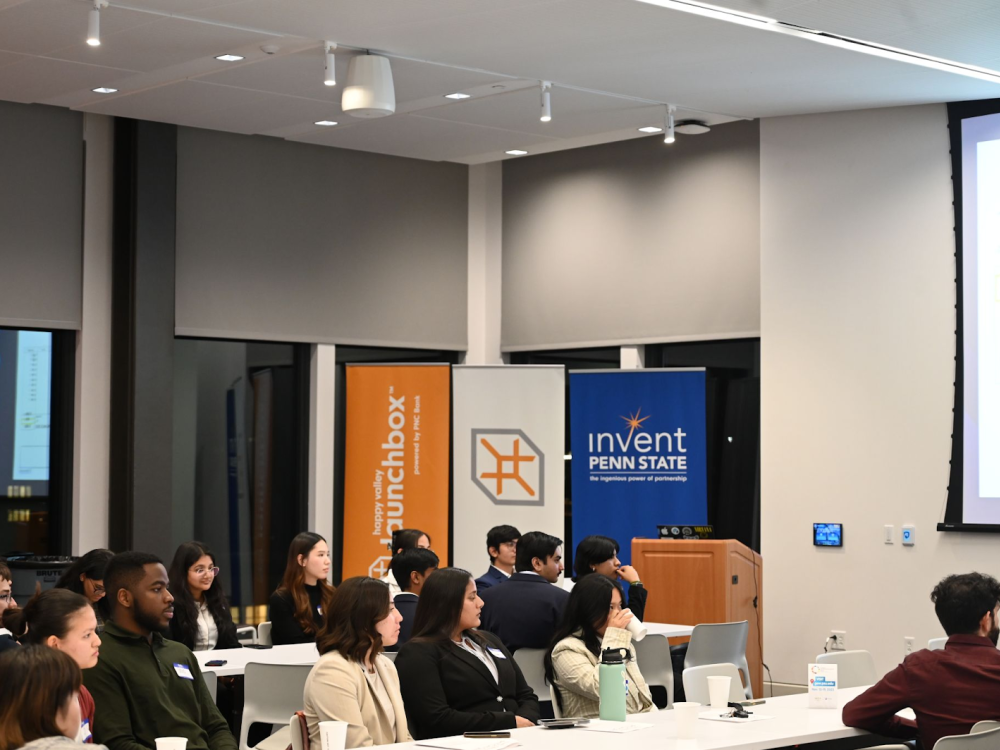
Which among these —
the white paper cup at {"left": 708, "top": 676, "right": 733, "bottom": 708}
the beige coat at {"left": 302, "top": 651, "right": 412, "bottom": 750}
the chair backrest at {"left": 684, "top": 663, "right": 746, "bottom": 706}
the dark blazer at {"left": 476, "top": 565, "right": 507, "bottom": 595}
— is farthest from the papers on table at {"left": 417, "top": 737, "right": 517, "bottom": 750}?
the dark blazer at {"left": 476, "top": 565, "right": 507, "bottom": 595}

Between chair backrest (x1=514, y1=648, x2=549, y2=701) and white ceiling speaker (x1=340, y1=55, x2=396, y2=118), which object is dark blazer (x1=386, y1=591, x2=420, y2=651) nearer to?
chair backrest (x1=514, y1=648, x2=549, y2=701)

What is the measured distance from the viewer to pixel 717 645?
22.1 ft

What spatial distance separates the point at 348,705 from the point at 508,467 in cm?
565

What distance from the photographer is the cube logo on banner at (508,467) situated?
31.9ft

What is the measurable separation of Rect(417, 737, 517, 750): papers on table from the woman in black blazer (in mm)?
396

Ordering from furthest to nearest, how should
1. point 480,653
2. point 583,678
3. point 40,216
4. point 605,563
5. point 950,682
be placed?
point 40,216 < point 605,563 < point 583,678 < point 480,653 < point 950,682

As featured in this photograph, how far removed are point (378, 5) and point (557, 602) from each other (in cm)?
310

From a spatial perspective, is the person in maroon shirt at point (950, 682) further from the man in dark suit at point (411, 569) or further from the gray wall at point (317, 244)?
the gray wall at point (317, 244)

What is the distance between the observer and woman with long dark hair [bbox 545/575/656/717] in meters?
5.12

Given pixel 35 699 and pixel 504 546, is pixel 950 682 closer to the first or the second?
pixel 35 699

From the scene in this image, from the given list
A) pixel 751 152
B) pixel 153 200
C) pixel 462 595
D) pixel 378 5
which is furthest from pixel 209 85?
pixel 462 595

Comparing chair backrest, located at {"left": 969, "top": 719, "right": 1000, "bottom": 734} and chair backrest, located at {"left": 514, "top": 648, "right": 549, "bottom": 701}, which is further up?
chair backrest, located at {"left": 969, "top": 719, "right": 1000, "bottom": 734}

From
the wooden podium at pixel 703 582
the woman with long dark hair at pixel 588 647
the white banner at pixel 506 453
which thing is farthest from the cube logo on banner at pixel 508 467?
the woman with long dark hair at pixel 588 647

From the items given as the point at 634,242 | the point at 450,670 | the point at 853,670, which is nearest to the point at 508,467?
the point at 634,242
